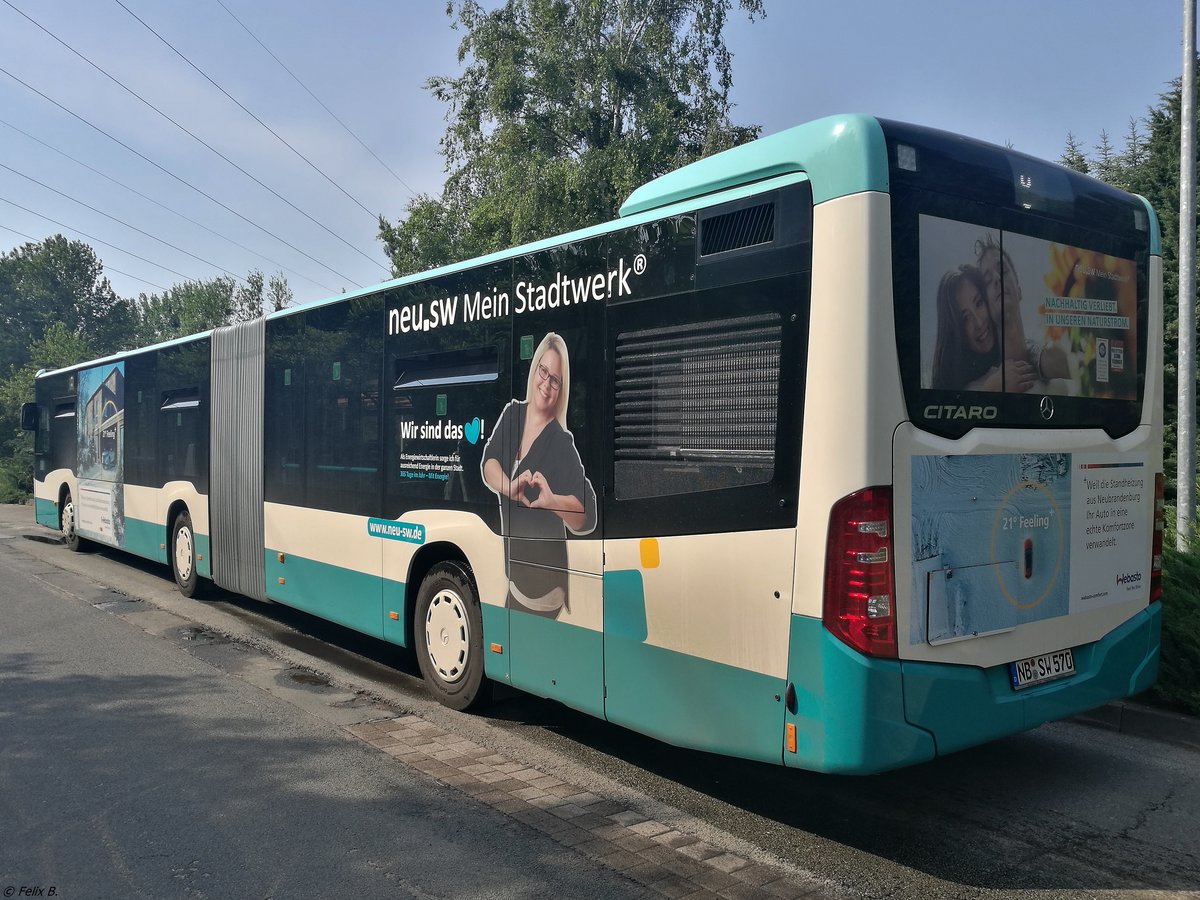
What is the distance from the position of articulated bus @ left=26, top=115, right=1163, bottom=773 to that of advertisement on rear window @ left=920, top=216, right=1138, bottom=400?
0.05ft

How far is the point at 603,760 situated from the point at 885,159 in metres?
3.67

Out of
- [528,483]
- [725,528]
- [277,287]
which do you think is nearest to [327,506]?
[528,483]

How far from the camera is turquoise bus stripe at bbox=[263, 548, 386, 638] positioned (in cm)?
739

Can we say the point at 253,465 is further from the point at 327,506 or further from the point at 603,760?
the point at 603,760

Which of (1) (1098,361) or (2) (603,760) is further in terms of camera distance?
(2) (603,760)

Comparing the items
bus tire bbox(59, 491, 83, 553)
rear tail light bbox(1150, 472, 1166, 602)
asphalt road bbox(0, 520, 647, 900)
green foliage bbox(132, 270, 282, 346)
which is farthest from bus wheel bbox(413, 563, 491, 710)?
green foliage bbox(132, 270, 282, 346)

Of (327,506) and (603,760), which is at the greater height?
(327,506)

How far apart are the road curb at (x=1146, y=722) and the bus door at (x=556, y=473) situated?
3.39m

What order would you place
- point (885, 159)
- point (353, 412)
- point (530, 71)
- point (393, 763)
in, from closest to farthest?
point (885, 159), point (393, 763), point (353, 412), point (530, 71)

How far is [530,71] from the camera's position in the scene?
26953mm

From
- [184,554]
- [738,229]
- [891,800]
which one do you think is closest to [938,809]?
[891,800]

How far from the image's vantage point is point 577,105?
26.1 metres

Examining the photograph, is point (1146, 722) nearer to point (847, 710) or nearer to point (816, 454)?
point (847, 710)

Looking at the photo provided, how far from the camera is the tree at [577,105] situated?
2461cm
